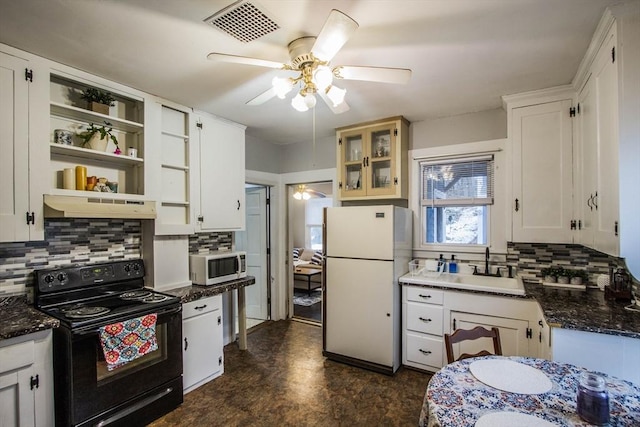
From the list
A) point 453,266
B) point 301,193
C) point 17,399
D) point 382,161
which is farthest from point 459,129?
point 301,193

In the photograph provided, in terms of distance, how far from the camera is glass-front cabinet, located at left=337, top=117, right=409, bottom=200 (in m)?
3.18

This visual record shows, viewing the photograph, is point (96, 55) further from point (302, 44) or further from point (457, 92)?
point (457, 92)

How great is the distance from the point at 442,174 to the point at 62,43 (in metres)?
3.18

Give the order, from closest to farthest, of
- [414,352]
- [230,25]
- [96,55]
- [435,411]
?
[435,411] → [230,25] → [96,55] → [414,352]

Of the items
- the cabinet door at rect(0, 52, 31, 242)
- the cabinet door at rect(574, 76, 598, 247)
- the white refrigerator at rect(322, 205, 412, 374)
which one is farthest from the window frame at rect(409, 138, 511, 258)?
the cabinet door at rect(0, 52, 31, 242)

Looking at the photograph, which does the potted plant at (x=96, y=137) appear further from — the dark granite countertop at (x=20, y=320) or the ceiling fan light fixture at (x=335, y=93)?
the ceiling fan light fixture at (x=335, y=93)

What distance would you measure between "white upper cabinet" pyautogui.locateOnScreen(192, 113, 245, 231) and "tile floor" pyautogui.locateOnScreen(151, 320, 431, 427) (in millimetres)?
1357

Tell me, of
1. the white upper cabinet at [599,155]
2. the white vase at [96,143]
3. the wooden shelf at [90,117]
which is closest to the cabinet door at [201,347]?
the white vase at [96,143]

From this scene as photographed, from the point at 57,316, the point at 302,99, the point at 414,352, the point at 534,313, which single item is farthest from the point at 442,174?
the point at 57,316

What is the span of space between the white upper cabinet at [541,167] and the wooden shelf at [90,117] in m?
3.07

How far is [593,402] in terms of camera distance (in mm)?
1024

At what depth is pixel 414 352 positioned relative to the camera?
9.36ft

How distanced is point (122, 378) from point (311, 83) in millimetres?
2136

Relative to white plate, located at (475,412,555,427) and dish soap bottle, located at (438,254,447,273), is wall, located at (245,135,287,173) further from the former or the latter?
white plate, located at (475,412,555,427)
